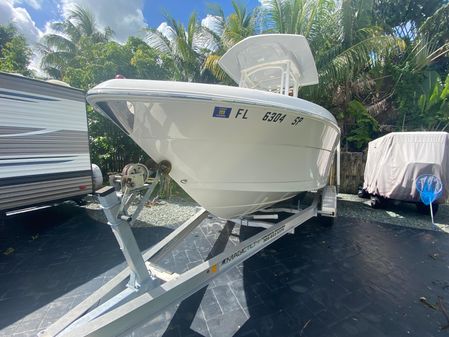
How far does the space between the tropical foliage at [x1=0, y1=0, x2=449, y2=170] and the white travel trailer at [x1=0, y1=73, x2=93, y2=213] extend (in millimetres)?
3473

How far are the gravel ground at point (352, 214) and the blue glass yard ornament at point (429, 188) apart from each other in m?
0.42

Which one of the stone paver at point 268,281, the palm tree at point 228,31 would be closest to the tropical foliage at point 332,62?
the palm tree at point 228,31

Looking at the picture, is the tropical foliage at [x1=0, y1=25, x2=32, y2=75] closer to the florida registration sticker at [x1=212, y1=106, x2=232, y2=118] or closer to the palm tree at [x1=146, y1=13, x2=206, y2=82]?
the palm tree at [x1=146, y1=13, x2=206, y2=82]

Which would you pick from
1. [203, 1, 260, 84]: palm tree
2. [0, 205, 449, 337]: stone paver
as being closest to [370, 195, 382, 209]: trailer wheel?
[0, 205, 449, 337]: stone paver

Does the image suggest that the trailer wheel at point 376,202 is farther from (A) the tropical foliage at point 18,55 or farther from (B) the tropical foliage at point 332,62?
(A) the tropical foliage at point 18,55

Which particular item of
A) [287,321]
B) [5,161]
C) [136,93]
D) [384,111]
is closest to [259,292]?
[287,321]

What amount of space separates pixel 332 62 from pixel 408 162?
14.1 feet

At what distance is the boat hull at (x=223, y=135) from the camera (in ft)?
6.17

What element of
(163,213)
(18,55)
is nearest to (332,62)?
(163,213)

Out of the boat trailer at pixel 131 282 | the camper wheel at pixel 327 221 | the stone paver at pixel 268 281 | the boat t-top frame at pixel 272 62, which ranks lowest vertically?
the stone paver at pixel 268 281

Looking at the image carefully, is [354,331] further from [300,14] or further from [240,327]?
[300,14]

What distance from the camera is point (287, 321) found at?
214 centimetres

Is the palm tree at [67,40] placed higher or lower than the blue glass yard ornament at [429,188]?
higher

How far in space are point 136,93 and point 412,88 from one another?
12.0 m
